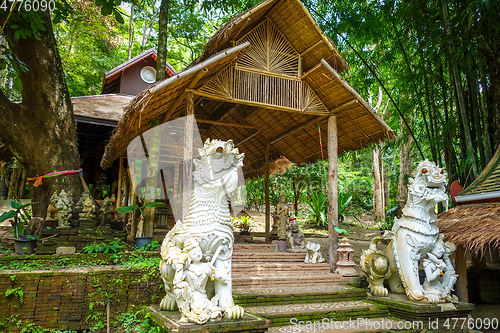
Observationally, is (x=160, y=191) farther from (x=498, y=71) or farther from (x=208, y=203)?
(x=498, y=71)

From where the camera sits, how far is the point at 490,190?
444 centimetres

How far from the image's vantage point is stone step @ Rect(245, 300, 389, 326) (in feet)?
12.9

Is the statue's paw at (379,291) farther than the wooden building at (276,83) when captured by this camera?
No

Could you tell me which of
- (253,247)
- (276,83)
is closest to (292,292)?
(253,247)

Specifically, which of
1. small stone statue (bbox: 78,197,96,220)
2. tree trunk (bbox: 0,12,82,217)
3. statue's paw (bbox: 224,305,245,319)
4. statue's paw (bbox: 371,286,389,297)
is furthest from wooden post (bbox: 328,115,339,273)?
tree trunk (bbox: 0,12,82,217)

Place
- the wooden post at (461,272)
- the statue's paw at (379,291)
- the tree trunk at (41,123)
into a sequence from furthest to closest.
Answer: the tree trunk at (41,123) < the wooden post at (461,272) < the statue's paw at (379,291)

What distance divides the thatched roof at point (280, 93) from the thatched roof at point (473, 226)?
2.01 m

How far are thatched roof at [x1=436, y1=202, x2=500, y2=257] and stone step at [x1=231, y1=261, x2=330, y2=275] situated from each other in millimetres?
2011

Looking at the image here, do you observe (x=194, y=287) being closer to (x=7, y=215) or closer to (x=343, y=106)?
(x=7, y=215)

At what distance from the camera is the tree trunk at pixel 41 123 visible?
21.1ft

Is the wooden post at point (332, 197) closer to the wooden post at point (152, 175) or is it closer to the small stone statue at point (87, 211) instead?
the wooden post at point (152, 175)

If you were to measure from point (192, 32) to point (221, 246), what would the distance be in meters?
9.11

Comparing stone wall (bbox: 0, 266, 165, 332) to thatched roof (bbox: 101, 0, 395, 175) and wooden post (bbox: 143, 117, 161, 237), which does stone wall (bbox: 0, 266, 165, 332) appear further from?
thatched roof (bbox: 101, 0, 395, 175)

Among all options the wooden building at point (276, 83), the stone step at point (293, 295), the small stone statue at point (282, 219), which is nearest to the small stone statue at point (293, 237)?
the small stone statue at point (282, 219)
